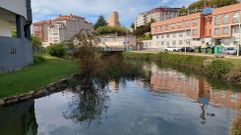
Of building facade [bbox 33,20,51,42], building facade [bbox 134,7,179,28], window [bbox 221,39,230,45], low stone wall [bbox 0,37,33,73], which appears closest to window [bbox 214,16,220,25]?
window [bbox 221,39,230,45]

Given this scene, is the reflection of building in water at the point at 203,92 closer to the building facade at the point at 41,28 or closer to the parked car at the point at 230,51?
the parked car at the point at 230,51

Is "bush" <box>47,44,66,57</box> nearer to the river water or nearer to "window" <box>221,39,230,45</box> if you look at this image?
the river water

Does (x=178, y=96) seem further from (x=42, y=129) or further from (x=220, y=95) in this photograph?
(x=42, y=129)

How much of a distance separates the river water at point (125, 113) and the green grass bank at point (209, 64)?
12.7 ft

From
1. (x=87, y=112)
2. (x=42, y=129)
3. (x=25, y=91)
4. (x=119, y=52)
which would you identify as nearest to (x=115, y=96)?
(x=87, y=112)

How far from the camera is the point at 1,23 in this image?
30.5 m

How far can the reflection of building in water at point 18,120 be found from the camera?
37.7 ft

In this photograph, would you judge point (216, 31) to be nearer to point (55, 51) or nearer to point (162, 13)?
point (55, 51)

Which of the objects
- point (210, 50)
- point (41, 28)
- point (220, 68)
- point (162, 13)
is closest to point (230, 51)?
point (210, 50)

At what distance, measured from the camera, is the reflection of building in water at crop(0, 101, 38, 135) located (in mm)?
11477

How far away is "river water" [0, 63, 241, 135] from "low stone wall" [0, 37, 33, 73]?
5.82m

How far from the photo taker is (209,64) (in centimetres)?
2975

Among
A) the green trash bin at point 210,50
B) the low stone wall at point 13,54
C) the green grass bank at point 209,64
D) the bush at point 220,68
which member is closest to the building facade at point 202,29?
the green trash bin at point 210,50

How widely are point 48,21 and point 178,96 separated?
4762 inches
